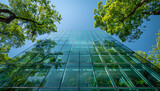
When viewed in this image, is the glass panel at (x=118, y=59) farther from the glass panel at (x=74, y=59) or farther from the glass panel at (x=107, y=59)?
the glass panel at (x=74, y=59)

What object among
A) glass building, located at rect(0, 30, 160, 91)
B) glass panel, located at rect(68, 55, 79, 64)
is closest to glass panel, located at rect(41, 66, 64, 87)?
glass building, located at rect(0, 30, 160, 91)

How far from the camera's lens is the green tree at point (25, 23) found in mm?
A: 10241

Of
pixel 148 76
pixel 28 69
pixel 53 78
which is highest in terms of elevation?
pixel 28 69

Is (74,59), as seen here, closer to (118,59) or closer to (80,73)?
(80,73)

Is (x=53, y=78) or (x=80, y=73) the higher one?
(x=80, y=73)

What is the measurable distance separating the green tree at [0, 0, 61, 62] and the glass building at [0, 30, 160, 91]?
6.28 m

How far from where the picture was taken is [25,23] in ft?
40.2

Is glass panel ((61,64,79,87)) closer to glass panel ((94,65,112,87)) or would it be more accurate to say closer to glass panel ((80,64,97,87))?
glass panel ((80,64,97,87))

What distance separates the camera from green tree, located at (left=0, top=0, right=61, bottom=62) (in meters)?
10.2

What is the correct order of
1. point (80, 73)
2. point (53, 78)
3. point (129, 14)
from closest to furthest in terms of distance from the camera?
point (53, 78) → point (80, 73) → point (129, 14)

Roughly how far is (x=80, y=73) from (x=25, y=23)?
13.2 meters

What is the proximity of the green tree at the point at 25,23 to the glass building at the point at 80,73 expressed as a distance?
20.6 ft

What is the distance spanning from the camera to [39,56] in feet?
27.6

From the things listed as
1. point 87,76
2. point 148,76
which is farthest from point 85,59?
point 148,76
